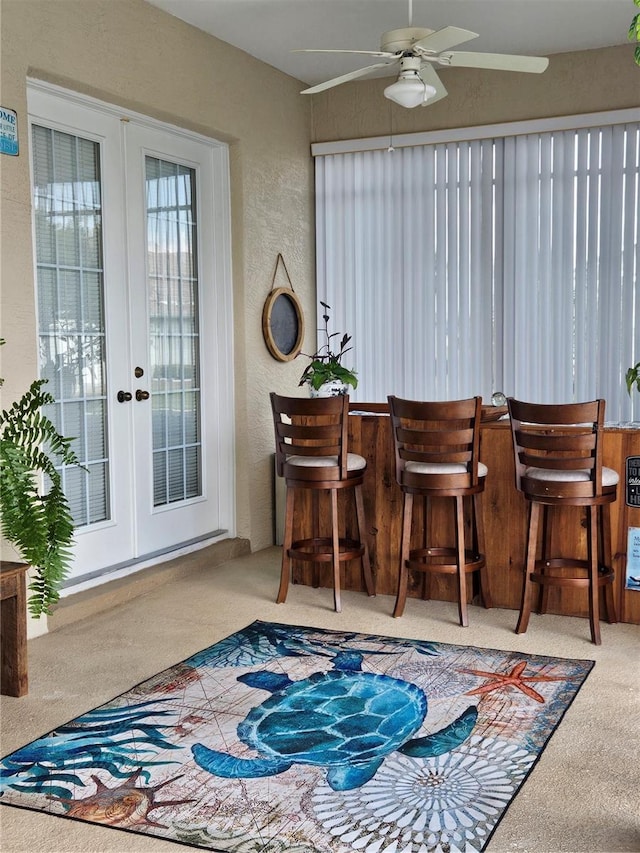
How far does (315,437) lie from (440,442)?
0.62m

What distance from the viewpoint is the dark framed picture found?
18.8ft

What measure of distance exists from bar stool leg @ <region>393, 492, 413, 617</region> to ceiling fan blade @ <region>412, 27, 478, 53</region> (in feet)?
6.30

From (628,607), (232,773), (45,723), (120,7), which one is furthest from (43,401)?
(628,607)

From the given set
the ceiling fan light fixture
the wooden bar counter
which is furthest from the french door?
the ceiling fan light fixture

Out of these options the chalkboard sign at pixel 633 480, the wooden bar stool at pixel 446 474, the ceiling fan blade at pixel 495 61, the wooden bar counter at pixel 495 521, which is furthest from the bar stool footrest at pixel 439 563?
the ceiling fan blade at pixel 495 61

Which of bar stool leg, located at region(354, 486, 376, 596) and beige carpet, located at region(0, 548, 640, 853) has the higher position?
bar stool leg, located at region(354, 486, 376, 596)

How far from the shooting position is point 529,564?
391 centimetres

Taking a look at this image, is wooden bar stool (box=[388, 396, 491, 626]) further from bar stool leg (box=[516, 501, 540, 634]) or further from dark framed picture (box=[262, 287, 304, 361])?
dark framed picture (box=[262, 287, 304, 361])

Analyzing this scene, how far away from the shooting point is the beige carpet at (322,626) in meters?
2.37

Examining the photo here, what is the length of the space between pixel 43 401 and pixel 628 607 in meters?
2.73

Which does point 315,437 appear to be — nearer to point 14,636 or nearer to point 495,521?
point 495,521

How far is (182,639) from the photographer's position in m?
3.92

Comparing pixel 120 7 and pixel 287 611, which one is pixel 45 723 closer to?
pixel 287 611

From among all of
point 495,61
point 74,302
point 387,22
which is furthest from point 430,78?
point 74,302
